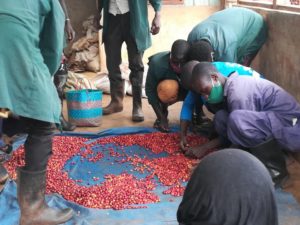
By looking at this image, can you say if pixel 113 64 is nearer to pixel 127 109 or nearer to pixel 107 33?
pixel 107 33

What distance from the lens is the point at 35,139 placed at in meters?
2.71

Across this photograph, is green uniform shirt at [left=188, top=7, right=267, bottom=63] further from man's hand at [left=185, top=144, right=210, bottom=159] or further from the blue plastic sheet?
the blue plastic sheet

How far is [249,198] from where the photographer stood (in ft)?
4.99

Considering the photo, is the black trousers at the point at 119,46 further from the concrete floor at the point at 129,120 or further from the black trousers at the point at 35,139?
the black trousers at the point at 35,139

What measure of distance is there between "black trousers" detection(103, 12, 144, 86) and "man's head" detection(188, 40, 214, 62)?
1021mm

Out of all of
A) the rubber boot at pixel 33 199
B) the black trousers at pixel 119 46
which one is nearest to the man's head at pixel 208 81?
the rubber boot at pixel 33 199

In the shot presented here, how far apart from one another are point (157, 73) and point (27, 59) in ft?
7.66

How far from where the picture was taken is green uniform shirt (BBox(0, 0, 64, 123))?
95.0 inches

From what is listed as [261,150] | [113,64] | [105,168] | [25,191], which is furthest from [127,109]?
[25,191]

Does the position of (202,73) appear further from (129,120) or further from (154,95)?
(129,120)

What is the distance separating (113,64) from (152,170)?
1.94 m

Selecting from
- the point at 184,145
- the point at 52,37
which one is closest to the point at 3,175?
the point at 52,37

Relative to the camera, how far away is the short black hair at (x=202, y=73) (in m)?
3.54

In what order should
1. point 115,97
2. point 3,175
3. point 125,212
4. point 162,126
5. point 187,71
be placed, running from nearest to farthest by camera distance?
1. point 125,212
2. point 3,175
3. point 187,71
4. point 162,126
5. point 115,97
